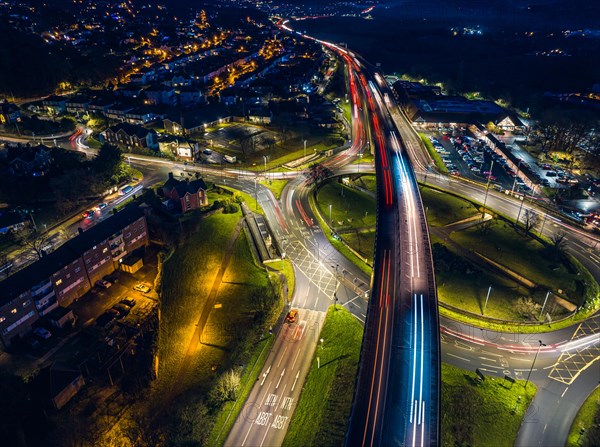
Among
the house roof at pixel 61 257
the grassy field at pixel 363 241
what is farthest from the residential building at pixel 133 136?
the grassy field at pixel 363 241

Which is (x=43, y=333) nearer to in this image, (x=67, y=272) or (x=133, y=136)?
(x=67, y=272)

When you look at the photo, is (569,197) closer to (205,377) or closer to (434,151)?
(434,151)

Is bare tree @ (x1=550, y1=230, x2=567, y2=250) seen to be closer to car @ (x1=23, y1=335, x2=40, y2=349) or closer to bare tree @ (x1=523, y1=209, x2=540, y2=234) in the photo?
bare tree @ (x1=523, y1=209, x2=540, y2=234)

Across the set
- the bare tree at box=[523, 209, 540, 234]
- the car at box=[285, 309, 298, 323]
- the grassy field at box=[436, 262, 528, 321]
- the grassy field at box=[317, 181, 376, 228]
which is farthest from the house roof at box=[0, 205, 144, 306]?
the bare tree at box=[523, 209, 540, 234]

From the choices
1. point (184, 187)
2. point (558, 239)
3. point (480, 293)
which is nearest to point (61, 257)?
point (184, 187)

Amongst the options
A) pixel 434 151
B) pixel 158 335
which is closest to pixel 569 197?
pixel 434 151

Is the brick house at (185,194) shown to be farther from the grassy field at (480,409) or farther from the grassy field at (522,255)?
the grassy field at (480,409)
